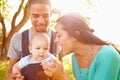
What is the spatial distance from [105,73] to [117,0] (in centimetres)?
1168

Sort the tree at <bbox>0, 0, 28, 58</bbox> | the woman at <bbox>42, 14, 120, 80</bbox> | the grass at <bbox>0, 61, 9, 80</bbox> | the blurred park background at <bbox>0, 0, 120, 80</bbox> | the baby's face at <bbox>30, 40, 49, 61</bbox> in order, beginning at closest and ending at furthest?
the woman at <bbox>42, 14, 120, 80</bbox> → the baby's face at <bbox>30, 40, 49, 61</bbox> → the grass at <bbox>0, 61, 9, 80</bbox> → the blurred park background at <bbox>0, 0, 120, 80</bbox> → the tree at <bbox>0, 0, 28, 58</bbox>

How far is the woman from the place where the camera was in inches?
145

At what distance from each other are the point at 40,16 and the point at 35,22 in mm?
92

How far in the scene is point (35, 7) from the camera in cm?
417

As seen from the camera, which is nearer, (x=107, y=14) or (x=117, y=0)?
(x=117, y=0)

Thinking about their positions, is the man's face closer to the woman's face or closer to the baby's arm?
the woman's face

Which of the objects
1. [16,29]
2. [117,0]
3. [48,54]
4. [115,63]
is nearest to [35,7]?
[48,54]

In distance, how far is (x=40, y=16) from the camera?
409 centimetres

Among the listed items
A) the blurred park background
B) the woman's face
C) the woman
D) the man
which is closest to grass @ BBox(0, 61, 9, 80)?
the blurred park background

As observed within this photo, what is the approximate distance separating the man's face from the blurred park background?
3.98 meters

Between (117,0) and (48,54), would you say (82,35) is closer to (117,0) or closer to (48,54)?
(48,54)

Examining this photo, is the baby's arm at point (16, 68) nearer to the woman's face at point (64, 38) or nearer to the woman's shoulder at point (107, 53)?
the woman's face at point (64, 38)

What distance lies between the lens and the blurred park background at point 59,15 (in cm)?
1256

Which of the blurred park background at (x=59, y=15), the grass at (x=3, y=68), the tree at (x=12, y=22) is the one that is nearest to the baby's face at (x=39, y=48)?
the blurred park background at (x=59, y=15)
